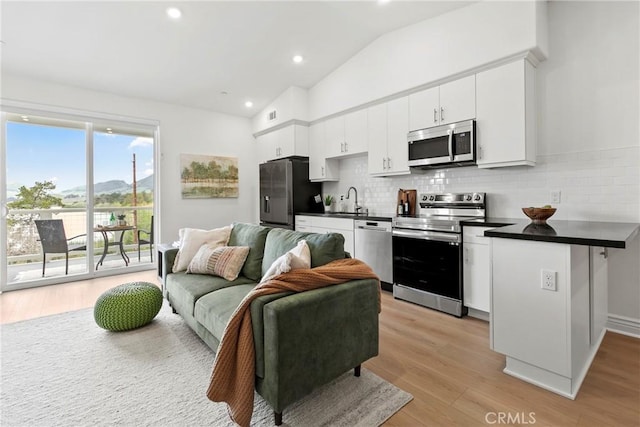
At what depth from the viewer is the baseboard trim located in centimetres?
257

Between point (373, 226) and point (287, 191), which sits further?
point (287, 191)

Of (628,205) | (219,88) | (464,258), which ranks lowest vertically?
(464,258)

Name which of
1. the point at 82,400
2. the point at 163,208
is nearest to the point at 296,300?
the point at 82,400

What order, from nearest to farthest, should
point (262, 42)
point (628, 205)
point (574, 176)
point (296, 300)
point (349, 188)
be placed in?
point (296, 300) < point (628, 205) < point (574, 176) < point (262, 42) < point (349, 188)

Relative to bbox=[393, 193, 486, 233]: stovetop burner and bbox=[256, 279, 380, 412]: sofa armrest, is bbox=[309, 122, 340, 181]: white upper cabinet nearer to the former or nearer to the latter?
bbox=[393, 193, 486, 233]: stovetop burner

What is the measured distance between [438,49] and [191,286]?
3412 millimetres

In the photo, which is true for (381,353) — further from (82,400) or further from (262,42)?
(262,42)

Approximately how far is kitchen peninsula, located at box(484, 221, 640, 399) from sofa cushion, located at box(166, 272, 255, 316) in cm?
187

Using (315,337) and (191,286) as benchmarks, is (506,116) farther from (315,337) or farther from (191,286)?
(191,286)

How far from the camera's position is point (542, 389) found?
1876 millimetres

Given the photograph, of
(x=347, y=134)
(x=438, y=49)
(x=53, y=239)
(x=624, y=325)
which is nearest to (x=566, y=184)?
(x=624, y=325)

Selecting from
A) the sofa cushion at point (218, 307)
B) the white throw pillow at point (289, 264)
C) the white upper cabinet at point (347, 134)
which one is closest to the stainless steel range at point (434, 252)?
the white upper cabinet at point (347, 134)

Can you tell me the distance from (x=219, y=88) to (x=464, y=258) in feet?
14.1

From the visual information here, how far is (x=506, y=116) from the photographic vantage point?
111 inches
